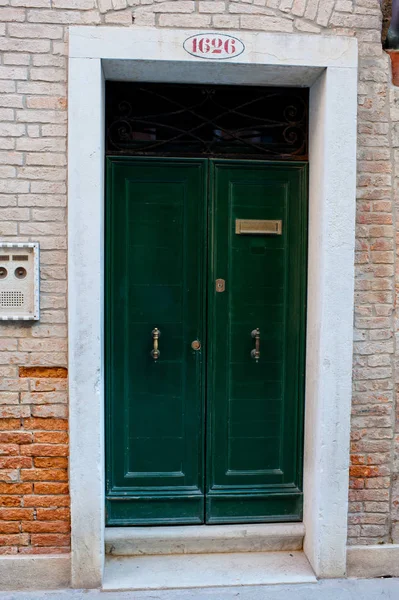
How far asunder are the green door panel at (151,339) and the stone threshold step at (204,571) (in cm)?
24

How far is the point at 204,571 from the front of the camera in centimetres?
350

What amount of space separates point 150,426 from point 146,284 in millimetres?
935

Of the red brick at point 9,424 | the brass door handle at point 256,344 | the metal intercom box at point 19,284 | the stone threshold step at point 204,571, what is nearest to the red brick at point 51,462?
the red brick at point 9,424

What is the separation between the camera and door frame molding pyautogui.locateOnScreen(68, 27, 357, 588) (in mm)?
3219

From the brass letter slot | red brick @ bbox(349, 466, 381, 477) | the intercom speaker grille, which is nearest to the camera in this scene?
the intercom speaker grille

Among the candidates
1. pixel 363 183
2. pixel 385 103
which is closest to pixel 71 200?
pixel 363 183

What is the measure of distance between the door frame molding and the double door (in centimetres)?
22

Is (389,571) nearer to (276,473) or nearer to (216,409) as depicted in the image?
(276,473)

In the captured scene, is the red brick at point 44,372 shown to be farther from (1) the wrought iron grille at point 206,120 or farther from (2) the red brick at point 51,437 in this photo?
(1) the wrought iron grille at point 206,120

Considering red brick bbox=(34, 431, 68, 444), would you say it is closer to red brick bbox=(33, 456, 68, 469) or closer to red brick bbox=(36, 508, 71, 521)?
red brick bbox=(33, 456, 68, 469)

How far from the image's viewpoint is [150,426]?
12.2 ft

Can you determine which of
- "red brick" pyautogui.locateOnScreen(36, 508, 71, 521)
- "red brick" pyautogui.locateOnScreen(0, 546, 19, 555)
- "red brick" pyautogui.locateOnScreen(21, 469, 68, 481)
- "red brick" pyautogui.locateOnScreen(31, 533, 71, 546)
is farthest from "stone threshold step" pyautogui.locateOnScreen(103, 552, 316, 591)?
"red brick" pyautogui.locateOnScreen(21, 469, 68, 481)

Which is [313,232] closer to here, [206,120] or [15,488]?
[206,120]

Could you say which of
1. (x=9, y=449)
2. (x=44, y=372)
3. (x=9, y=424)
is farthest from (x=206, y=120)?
(x=9, y=449)
